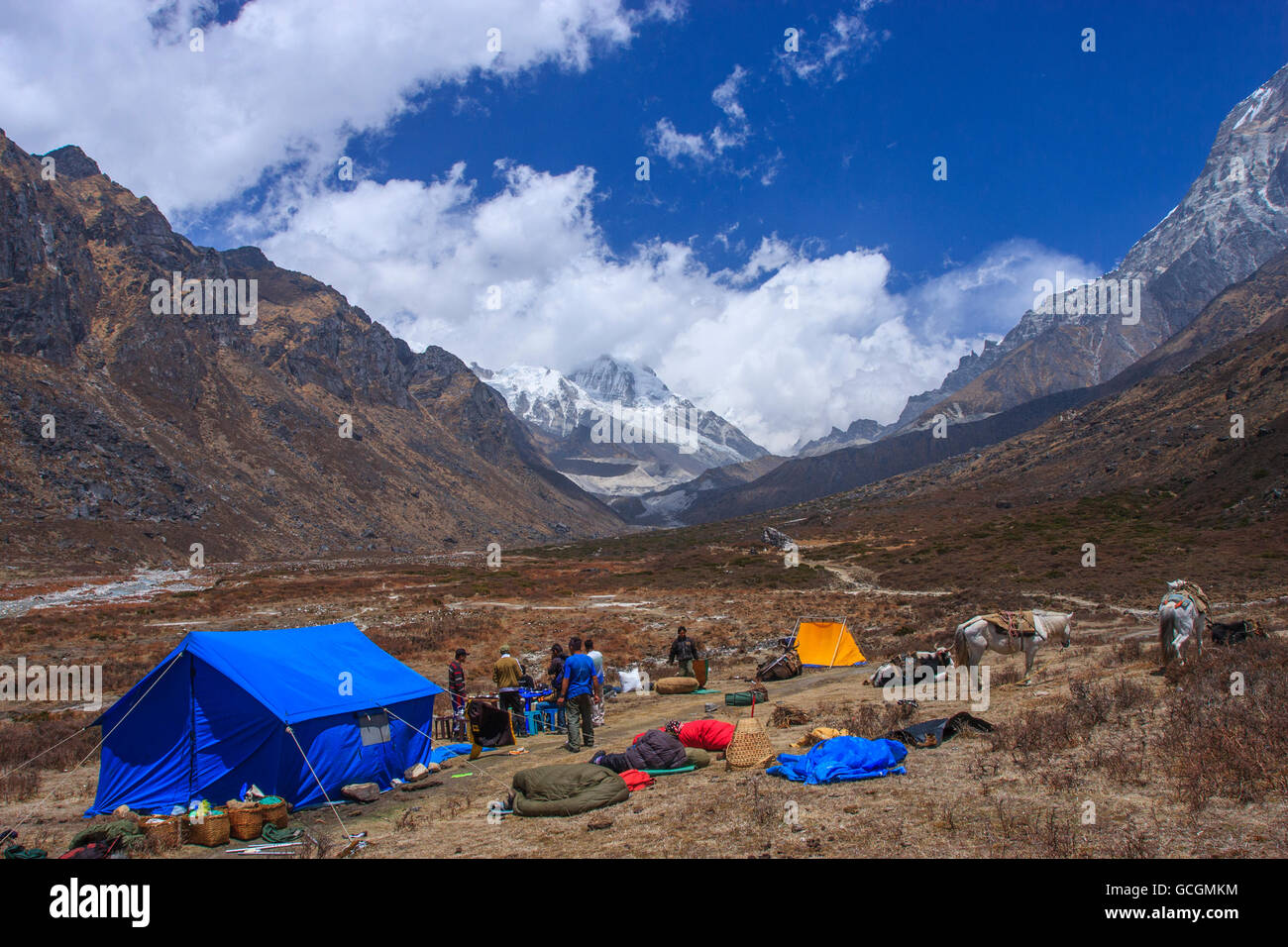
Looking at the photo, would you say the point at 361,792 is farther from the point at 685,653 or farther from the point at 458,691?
the point at 685,653

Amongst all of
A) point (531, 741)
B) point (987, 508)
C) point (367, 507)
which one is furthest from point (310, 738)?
point (367, 507)

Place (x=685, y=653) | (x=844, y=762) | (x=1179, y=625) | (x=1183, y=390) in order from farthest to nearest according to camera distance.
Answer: (x=1183, y=390), (x=685, y=653), (x=1179, y=625), (x=844, y=762)

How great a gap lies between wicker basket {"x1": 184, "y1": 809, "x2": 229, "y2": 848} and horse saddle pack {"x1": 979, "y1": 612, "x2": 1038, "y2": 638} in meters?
14.1

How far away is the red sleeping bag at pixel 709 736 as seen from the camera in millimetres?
12438

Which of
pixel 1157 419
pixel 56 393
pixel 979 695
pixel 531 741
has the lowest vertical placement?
pixel 531 741

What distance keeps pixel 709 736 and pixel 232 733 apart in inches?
287

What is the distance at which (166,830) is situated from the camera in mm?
9391

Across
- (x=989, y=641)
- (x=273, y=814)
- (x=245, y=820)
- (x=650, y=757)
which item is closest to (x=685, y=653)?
(x=989, y=641)

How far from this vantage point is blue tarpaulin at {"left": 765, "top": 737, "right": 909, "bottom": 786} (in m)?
9.63

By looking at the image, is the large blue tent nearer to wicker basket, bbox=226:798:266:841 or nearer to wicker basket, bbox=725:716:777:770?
wicker basket, bbox=226:798:266:841

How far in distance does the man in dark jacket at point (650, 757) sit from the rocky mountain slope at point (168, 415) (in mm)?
84045
